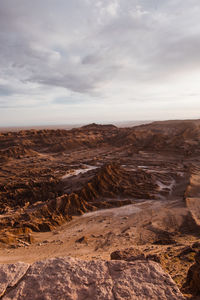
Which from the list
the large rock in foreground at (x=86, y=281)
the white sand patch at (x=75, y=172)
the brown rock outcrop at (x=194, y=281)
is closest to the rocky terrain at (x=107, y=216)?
the brown rock outcrop at (x=194, y=281)

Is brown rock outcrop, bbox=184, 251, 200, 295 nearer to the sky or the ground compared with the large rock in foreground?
nearer to the ground

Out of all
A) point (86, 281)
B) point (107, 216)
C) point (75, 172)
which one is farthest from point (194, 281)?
point (75, 172)

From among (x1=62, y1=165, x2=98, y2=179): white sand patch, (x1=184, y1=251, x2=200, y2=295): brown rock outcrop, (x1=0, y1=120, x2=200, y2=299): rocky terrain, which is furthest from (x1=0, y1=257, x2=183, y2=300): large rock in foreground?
(x1=62, y1=165, x2=98, y2=179): white sand patch

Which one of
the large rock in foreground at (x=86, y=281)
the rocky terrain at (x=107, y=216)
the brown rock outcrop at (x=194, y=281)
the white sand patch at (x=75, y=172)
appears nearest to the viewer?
the large rock in foreground at (x=86, y=281)

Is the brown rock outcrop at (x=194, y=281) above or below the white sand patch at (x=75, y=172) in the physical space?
above

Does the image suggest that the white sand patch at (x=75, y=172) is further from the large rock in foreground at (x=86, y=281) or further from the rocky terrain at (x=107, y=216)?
the large rock in foreground at (x=86, y=281)

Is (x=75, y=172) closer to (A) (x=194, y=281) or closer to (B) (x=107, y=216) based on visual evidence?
(B) (x=107, y=216)

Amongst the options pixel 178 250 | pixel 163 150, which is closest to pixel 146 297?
pixel 178 250

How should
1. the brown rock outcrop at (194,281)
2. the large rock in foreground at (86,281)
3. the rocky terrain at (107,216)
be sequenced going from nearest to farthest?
the large rock in foreground at (86,281) → the brown rock outcrop at (194,281) → the rocky terrain at (107,216)

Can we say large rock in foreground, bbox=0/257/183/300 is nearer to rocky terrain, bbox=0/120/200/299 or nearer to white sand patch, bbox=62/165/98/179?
rocky terrain, bbox=0/120/200/299

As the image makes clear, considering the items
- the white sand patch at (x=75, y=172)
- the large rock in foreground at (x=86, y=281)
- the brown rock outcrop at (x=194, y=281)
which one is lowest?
the white sand patch at (x=75, y=172)
